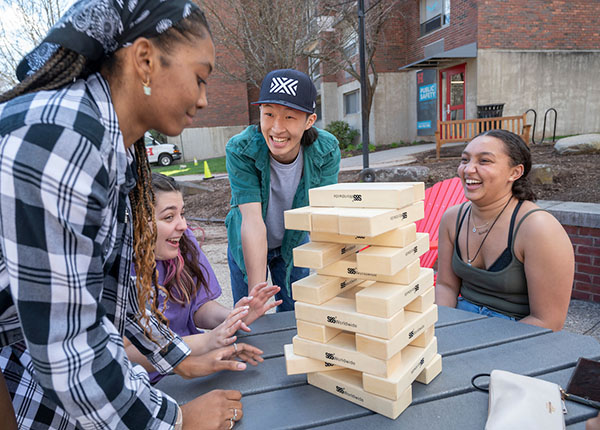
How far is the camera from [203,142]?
75.6 ft

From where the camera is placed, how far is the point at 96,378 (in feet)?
2.54

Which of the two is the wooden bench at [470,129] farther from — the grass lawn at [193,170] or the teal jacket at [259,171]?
the teal jacket at [259,171]

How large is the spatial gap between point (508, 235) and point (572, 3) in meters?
16.0

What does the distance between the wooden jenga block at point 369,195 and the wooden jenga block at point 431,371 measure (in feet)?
1.68

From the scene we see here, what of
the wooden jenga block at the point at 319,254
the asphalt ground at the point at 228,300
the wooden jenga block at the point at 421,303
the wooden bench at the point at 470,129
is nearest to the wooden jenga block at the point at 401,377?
the wooden jenga block at the point at 421,303

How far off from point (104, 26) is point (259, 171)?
1.55 meters

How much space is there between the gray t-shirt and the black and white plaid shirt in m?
1.53

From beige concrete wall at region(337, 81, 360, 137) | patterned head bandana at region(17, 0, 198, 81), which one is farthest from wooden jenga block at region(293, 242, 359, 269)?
beige concrete wall at region(337, 81, 360, 137)

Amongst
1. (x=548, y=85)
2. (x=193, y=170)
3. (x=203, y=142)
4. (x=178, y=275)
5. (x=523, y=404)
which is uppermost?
(x=548, y=85)

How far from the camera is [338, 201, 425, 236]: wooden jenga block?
107 centimetres

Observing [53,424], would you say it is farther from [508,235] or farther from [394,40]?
[394,40]

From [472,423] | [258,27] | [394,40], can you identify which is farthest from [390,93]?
[472,423]

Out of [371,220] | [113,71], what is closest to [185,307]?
[371,220]

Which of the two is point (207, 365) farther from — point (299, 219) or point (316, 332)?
point (299, 219)
